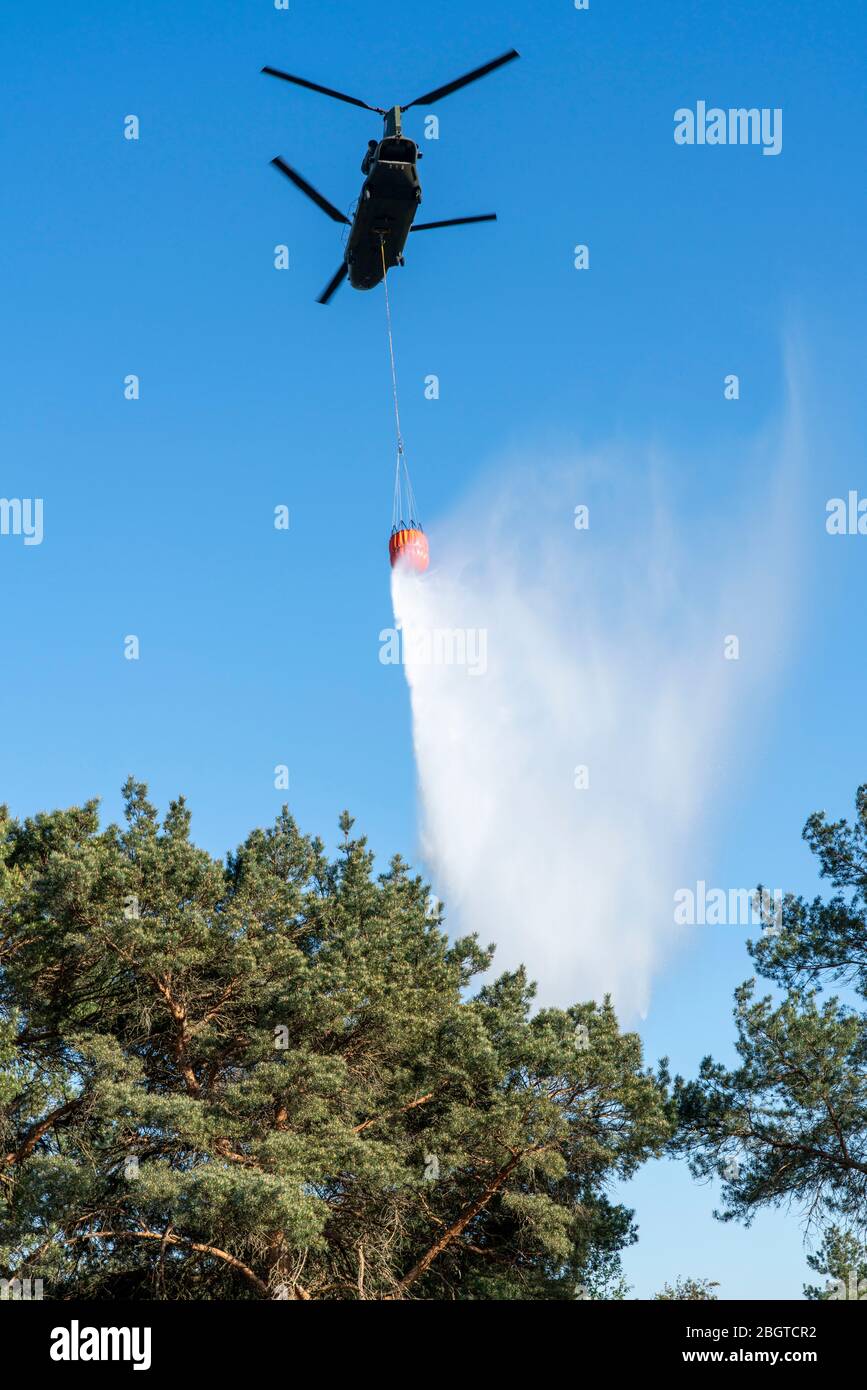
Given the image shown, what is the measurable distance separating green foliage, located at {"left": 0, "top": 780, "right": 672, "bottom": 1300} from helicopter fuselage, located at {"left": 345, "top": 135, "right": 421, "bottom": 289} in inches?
546

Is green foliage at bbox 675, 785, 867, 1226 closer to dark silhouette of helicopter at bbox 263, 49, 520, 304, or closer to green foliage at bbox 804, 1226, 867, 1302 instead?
green foliage at bbox 804, 1226, 867, 1302

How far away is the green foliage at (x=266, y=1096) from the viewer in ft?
90.2

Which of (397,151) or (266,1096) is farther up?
(397,151)

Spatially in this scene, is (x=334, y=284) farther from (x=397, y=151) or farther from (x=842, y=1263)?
(x=842, y=1263)

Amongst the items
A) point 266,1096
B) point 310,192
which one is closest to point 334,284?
point 310,192

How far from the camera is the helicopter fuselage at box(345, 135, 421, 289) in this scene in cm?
2175

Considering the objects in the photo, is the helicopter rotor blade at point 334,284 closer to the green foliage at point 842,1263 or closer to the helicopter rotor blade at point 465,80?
the helicopter rotor blade at point 465,80

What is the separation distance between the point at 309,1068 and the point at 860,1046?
12146mm

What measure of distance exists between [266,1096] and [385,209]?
1830cm

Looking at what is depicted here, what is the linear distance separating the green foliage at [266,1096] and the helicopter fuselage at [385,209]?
546 inches

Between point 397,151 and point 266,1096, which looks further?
point 266,1096

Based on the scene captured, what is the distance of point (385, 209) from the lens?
22.2m
